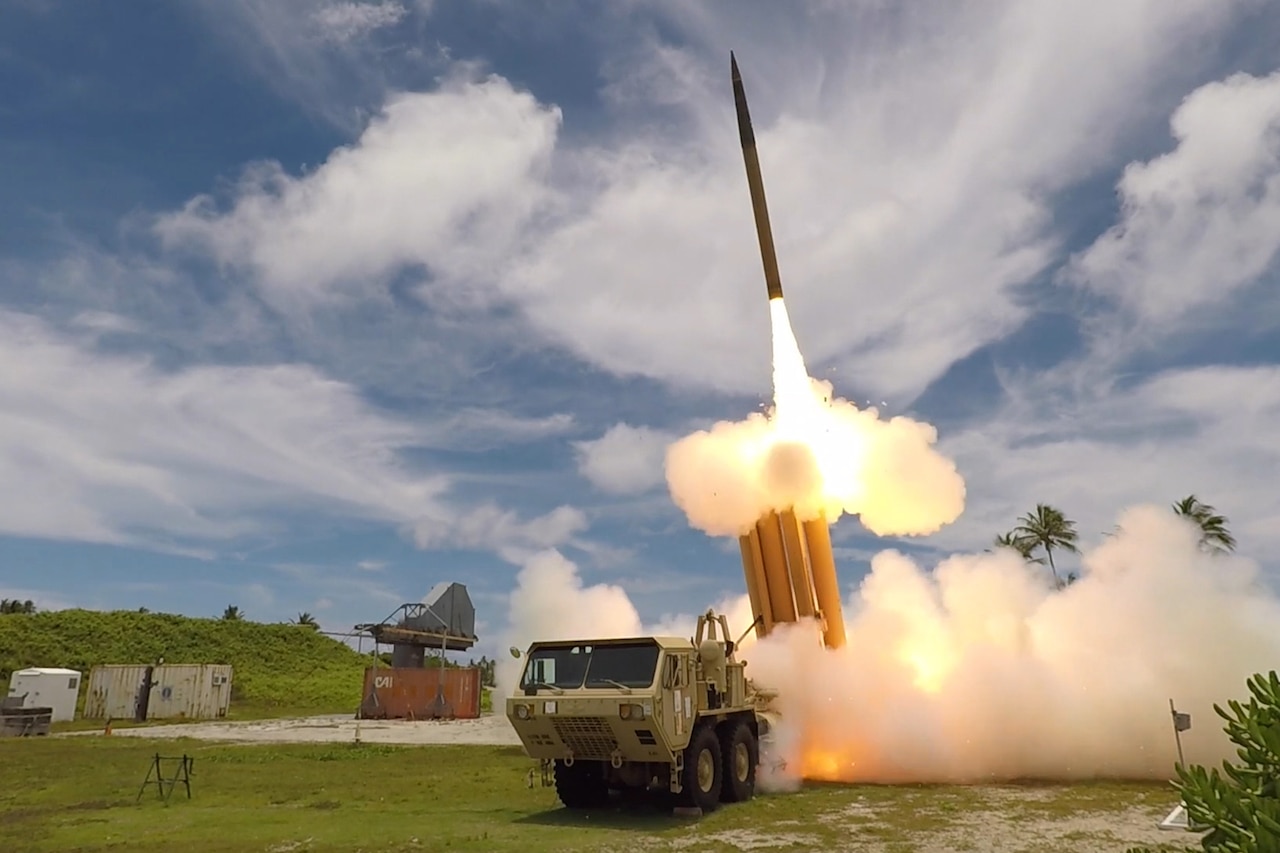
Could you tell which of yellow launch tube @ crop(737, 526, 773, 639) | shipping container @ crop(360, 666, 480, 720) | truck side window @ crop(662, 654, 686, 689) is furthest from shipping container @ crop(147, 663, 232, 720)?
truck side window @ crop(662, 654, 686, 689)

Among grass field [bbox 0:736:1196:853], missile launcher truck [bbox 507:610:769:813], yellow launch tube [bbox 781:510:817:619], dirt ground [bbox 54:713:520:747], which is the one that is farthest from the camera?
dirt ground [bbox 54:713:520:747]

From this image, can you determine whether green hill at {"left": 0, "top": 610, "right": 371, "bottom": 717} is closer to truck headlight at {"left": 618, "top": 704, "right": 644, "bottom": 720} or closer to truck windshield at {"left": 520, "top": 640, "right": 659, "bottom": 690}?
truck windshield at {"left": 520, "top": 640, "right": 659, "bottom": 690}

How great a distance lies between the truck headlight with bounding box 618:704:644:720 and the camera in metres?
13.0

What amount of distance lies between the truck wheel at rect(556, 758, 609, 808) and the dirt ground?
1349cm

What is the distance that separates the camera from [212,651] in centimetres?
5772

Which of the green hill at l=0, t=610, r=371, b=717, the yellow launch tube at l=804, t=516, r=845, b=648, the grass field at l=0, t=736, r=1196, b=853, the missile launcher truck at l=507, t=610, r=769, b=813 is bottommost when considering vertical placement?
the grass field at l=0, t=736, r=1196, b=853

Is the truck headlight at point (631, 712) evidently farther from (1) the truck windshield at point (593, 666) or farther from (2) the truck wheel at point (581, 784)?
(2) the truck wheel at point (581, 784)

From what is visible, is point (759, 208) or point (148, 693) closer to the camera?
point (759, 208)

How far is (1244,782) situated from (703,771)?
11.6 metres

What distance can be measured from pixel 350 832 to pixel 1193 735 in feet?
55.6

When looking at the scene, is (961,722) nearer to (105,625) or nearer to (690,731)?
(690,731)

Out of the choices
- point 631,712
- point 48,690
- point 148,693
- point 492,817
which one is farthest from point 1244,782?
point 148,693

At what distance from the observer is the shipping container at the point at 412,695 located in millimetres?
40812

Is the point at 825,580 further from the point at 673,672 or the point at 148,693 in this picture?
the point at 148,693
